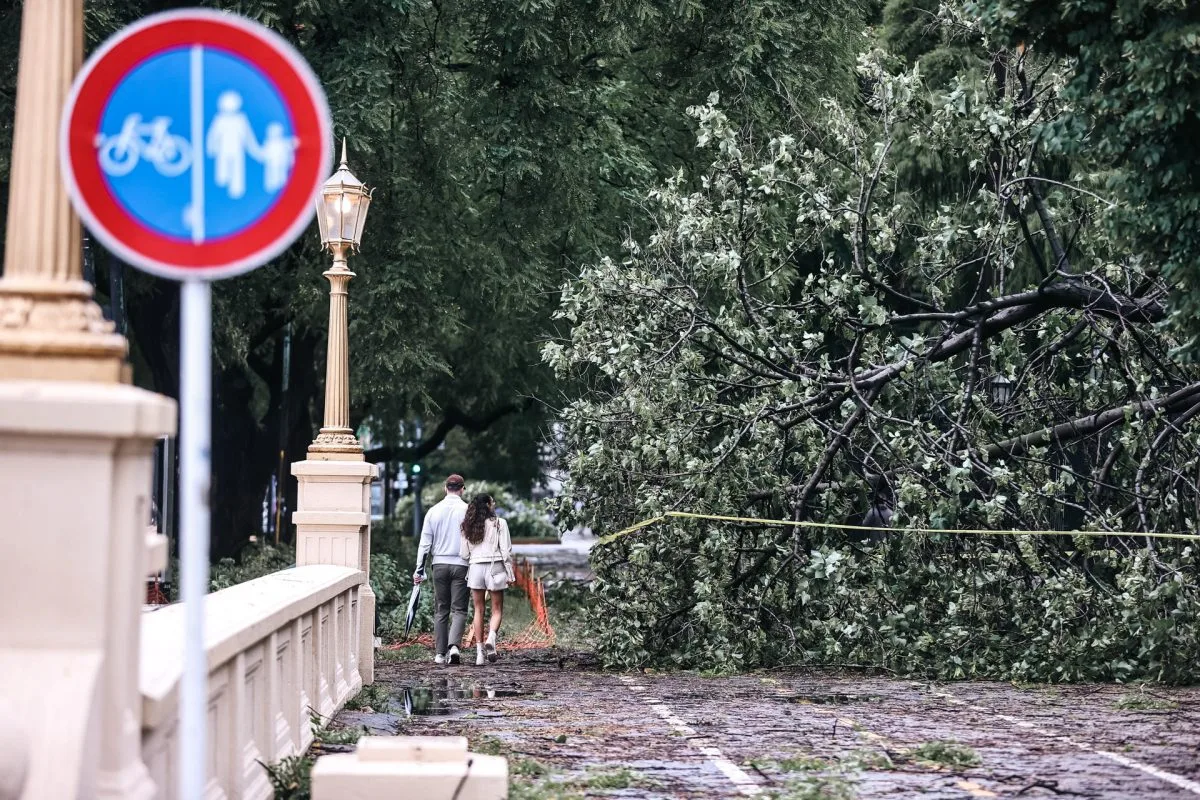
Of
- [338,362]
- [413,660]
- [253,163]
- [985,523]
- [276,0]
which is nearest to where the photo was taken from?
[253,163]

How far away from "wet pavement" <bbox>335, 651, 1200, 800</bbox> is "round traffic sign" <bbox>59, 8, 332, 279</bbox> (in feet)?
14.6

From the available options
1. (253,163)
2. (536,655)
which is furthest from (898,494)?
(253,163)

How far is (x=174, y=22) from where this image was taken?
4395mm

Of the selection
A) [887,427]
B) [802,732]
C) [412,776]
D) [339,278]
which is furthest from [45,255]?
[887,427]

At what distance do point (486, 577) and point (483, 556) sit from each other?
248 mm

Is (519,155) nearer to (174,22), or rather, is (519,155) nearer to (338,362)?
(338,362)

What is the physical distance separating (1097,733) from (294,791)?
5.68 metres

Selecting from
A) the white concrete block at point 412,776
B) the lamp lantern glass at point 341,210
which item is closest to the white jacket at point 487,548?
the lamp lantern glass at point 341,210

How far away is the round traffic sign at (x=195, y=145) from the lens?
169 inches

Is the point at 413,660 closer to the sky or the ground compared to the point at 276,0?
closer to the ground

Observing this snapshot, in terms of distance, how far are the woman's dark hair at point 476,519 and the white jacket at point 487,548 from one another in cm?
5

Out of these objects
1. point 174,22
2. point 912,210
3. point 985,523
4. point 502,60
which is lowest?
point 985,523

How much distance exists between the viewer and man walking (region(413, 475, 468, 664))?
18281 millimetres

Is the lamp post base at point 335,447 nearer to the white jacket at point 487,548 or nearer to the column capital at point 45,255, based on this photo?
the white jacket at point 487,548
